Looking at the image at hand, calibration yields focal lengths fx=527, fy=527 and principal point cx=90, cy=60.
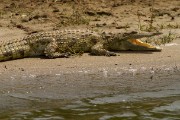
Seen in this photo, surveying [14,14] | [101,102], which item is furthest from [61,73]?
[14,14]

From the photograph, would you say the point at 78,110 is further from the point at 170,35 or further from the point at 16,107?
the point at 170,35

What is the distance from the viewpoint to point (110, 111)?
6.83 m

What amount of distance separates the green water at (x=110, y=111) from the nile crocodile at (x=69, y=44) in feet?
6.46

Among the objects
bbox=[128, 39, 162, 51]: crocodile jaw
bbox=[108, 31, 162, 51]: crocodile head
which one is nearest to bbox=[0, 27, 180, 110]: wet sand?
bbox=[128, 39, 162, 51]: crocodile jaw

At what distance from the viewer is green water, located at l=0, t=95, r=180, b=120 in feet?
21.6

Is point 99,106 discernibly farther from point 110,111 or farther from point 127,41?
point 127,41

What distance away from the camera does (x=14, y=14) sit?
37.5 feet

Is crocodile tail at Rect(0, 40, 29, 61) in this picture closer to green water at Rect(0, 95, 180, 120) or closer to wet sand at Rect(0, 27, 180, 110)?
wet sand at Rect(0, 27, 180, 110)

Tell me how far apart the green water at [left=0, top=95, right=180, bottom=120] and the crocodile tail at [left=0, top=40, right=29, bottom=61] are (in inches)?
83.5

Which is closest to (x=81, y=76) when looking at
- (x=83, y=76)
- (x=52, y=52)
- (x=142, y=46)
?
(x=83, y=76)

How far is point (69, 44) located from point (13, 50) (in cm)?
102

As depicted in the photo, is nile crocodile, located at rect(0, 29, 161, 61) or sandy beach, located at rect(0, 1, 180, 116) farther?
nile crocodile, located at rect(0, 29, 161, 61)

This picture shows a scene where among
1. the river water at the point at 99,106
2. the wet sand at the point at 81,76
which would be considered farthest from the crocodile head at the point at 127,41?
the river water at the point at 99,106

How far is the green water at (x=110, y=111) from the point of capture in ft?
21.6
